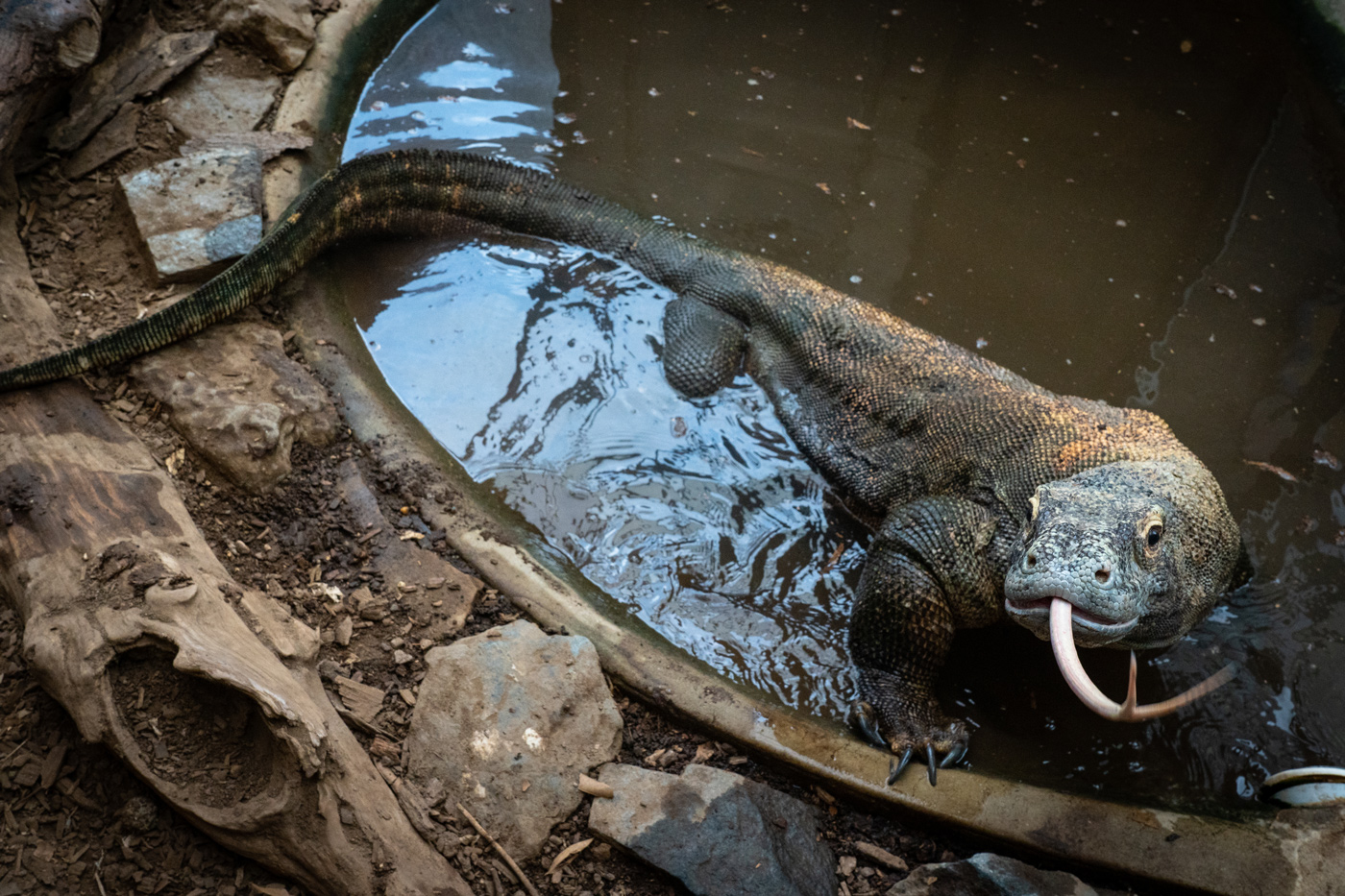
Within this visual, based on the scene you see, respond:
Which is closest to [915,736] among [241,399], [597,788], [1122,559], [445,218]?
[1122,559]

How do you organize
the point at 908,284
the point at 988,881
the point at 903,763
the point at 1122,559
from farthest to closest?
the point at 908,284, the point at 903,763, the point at 1122,559, the point at 988,881

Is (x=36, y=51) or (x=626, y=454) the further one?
(x=626, y=454)

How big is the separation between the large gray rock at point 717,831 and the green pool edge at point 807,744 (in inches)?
6.7

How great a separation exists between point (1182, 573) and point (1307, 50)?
5041 millimetres

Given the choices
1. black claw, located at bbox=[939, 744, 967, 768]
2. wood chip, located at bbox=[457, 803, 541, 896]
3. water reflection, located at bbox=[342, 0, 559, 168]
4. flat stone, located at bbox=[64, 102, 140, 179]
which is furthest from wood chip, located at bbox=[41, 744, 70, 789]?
water reflection, located at bbox=[342, 0, 559, 168]

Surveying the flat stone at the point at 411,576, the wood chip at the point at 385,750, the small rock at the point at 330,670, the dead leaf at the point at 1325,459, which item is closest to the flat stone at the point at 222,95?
the flat stone at the point at 411,576

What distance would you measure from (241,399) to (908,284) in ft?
10.6

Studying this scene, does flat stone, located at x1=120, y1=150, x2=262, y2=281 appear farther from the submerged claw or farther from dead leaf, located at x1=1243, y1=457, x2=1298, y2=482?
dead leaf, located at x1=1243, y1=457, x2=1298, y2=482

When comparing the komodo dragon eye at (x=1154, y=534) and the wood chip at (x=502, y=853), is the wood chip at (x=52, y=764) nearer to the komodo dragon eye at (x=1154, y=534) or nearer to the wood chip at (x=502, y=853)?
the wood chip at (x=502, y=853)

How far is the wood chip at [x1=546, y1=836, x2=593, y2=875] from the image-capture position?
8.27ft

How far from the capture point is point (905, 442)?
3.67 metres

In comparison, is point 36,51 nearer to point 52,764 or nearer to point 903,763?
point 52,764

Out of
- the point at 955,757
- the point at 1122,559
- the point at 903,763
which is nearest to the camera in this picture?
the point at 1122,559

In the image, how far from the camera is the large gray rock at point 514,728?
102 inches
